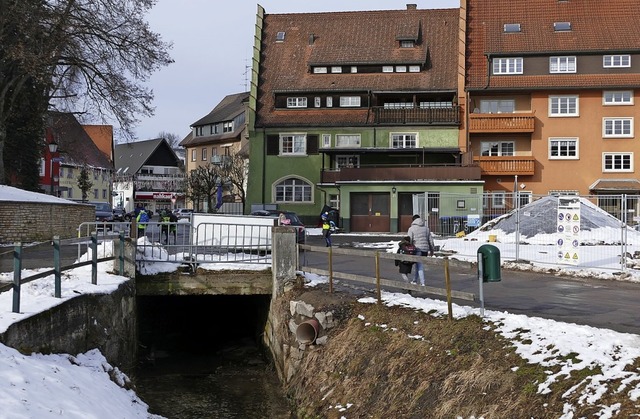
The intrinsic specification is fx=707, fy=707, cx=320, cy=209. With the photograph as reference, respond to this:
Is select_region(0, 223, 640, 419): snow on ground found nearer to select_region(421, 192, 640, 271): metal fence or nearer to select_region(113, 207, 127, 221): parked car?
select_region(421, 192, 640, 271): metal fence

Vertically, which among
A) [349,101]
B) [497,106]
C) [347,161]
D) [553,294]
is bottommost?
[553,294]

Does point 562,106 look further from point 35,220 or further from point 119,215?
point 119,215

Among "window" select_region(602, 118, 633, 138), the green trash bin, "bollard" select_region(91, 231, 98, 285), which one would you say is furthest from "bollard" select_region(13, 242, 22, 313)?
"window" select_region(602, 118, 633, 138)

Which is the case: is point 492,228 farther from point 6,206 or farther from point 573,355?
point 573,355

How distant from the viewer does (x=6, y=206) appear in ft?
90.4

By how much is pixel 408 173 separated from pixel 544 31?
15.4 m

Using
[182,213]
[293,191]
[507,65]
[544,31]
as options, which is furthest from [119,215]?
[544,31]

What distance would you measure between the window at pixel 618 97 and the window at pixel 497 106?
614cm

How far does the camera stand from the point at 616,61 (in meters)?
48.6

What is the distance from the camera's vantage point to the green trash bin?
32.8ft

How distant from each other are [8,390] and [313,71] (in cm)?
4963

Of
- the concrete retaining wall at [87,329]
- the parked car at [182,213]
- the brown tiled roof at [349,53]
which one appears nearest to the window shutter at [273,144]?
the brown tiled roof at [349,53]

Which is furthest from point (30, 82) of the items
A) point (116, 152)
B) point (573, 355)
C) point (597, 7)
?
point (116, 152)

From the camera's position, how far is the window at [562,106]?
49.2m
